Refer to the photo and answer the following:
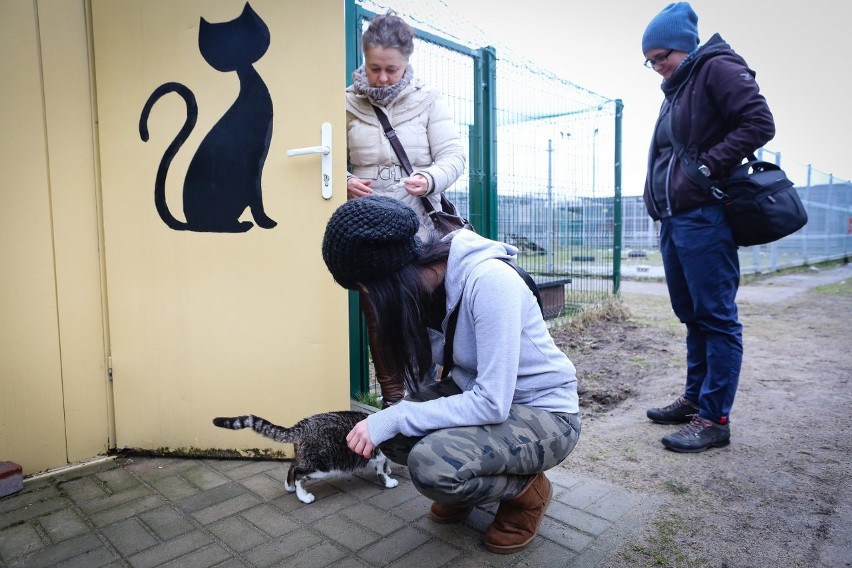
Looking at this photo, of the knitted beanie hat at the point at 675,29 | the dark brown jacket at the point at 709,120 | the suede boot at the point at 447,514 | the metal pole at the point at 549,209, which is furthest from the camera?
the metal pole at the point at 549,209

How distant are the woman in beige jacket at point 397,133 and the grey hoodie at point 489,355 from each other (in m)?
0.82

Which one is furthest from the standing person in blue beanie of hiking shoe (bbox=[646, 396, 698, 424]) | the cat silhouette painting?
the cat silhouette painting

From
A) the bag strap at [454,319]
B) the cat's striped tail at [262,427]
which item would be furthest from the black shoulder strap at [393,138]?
the cat's striped tail at [262,427]

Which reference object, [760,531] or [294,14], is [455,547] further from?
[294,14]

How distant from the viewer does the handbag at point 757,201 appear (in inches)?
108

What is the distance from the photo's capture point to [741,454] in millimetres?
2836

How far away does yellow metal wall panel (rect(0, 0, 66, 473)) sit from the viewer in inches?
101

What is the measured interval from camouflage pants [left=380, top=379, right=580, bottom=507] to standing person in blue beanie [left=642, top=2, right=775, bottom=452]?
52.4 inches

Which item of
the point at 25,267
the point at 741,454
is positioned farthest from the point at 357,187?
the point at 741,454

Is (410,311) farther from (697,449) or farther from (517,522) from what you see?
(697,449)

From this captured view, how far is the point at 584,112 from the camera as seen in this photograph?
6.69m

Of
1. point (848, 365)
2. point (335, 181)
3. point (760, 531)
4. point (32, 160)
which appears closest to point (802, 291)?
point (848, 365)

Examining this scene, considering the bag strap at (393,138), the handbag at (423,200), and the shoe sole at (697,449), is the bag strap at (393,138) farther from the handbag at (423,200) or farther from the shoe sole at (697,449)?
the shoe sole at (697,449)

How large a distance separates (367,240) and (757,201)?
2.10m
